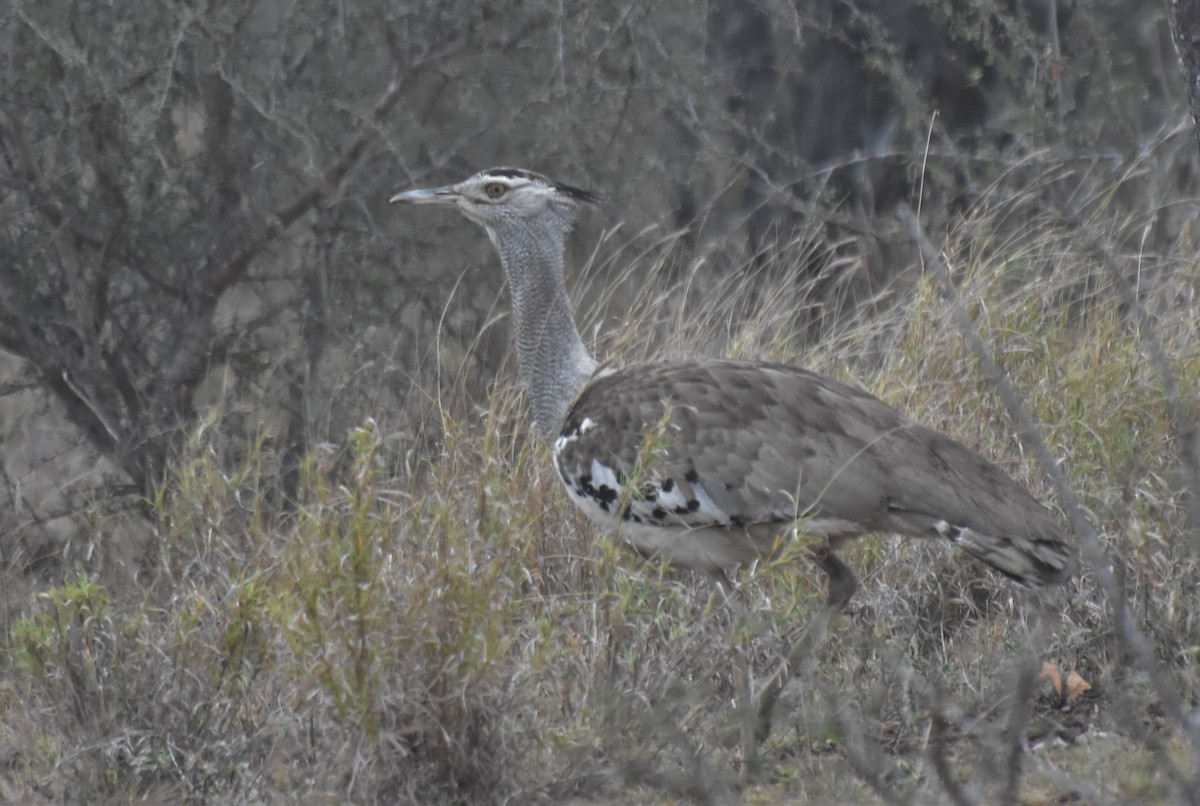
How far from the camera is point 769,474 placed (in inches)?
154

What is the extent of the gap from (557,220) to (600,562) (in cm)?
155

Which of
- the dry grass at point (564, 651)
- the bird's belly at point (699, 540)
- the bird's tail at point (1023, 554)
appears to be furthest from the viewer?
the bird's belly at point (699, 540)

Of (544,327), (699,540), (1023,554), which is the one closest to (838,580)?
(699,540)

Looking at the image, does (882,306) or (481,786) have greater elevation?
(481,786)

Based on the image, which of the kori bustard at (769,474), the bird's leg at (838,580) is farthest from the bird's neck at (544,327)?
the bird's leg at (838,580)

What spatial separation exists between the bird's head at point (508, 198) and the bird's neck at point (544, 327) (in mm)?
43

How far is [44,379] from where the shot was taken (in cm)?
663

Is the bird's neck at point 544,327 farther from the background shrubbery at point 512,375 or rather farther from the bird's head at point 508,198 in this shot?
the background shrubbery at point 512,375

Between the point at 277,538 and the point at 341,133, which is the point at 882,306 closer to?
the point at 341,133

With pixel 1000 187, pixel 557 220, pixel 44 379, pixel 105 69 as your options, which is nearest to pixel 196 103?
pixel 105 69

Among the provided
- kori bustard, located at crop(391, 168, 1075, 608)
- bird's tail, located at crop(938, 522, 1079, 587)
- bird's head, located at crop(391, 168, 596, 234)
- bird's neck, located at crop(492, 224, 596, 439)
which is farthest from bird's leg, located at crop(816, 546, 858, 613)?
bird's head, located at crop(391, 168, 596, 234)

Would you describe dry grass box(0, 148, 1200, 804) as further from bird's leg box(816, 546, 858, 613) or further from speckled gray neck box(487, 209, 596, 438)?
speckled gray neck box(487, 209, 596, 438)

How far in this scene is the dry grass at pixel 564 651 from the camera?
126 inches

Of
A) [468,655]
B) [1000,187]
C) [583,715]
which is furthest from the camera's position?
[1000,187]
